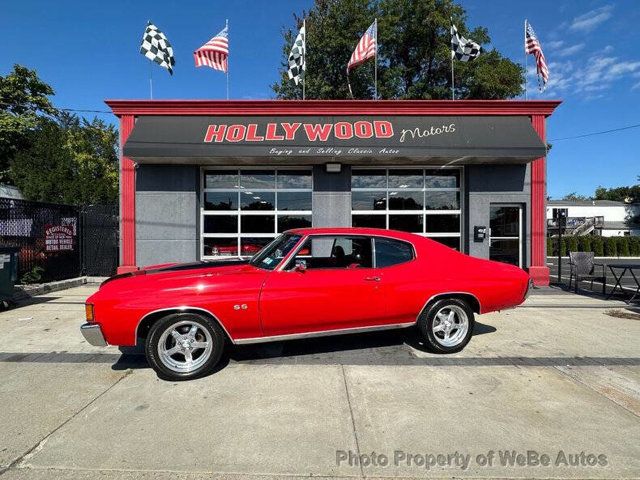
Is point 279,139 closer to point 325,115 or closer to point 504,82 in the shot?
point 325,115

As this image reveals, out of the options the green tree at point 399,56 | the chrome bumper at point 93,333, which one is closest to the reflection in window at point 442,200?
the chrome bumper at point 93,333

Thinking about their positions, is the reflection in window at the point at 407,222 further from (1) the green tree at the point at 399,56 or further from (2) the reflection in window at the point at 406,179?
(1) the green tree at the point at 399,56

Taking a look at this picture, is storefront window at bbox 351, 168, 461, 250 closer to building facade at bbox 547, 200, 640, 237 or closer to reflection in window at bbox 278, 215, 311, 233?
reflection in window at bbox 278, 215, 311, 233

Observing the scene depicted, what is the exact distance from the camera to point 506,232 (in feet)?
38.4

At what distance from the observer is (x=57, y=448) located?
9.46 ft

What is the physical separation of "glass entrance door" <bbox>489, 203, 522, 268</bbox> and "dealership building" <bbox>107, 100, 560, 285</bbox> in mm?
30

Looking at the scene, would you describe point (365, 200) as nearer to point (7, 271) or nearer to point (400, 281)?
point (400, 281)

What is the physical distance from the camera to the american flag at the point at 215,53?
11859 millimetres

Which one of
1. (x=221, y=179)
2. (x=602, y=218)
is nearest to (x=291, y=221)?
(x=221, y=179)

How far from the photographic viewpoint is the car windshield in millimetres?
4621

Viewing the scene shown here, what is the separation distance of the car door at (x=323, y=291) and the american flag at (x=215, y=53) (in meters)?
9.43

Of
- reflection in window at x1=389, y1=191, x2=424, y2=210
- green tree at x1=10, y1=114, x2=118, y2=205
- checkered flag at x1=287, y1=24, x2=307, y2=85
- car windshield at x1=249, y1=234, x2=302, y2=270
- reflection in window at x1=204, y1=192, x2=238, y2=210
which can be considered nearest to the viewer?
car windshield at x1=249, y1=234, x2=302, y2=270

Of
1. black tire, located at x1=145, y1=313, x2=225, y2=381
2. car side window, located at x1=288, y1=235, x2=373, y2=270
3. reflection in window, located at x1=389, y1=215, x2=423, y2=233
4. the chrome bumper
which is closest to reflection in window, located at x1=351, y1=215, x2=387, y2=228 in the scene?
reflection in window, located at x1=389, y1=215, x2=423, y2=233

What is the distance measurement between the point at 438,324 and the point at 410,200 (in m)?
7.33
